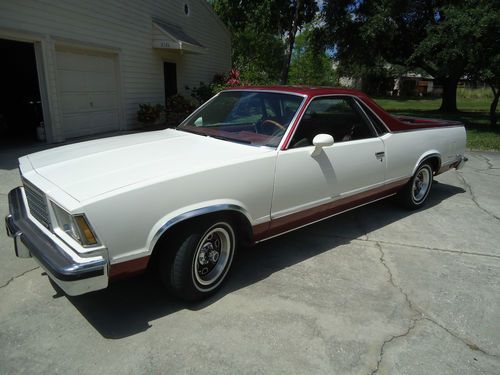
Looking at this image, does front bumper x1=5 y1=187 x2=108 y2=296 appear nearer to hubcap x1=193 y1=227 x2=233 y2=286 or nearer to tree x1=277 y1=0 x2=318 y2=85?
hubcap x1=193 y1=227 x2=233 y2=286

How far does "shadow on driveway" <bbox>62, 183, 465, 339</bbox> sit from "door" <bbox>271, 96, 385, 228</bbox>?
47cm

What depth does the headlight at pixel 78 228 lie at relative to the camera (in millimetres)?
2217

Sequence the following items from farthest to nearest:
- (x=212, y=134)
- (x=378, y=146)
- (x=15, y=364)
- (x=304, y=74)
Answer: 1. (x=304, y=74)
2. (x=378, y=146)
3. (x=212, y=134)
4. (x=15, y=364)

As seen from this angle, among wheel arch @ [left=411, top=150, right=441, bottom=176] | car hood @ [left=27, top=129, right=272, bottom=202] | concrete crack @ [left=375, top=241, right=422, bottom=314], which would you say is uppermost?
car hood @ [left=27, top=129, right=272, bottom=202]

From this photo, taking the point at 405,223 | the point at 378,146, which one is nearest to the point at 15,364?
the point at 378,146

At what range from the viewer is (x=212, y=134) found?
360cm

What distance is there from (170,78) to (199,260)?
11403 millimetres

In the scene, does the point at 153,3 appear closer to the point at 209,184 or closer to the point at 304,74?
the point at 209,184

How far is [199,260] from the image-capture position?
2865 mm

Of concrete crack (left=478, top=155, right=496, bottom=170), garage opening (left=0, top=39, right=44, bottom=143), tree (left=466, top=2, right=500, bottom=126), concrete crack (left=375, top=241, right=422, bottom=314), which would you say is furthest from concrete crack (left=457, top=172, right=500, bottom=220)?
garage opening (left=0, top=39, right=44, bottom=143)

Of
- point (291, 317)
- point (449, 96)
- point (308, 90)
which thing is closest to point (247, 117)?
point (308, 90)

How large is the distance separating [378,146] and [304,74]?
96.3 ft

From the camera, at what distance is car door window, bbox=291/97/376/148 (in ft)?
11.4

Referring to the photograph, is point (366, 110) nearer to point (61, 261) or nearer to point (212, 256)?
point (212, 256)
